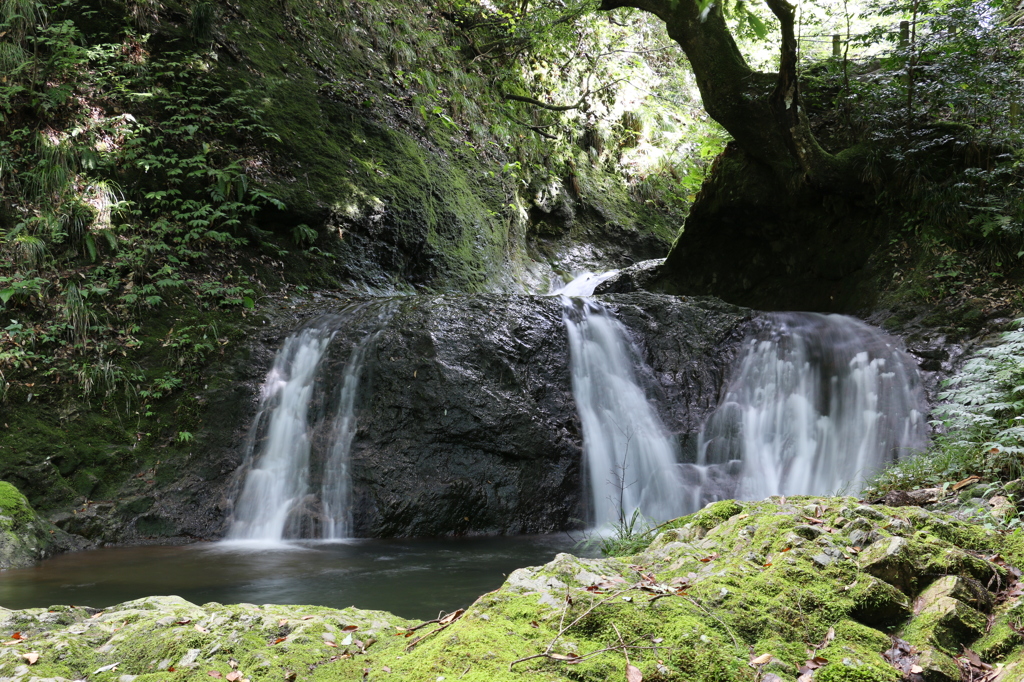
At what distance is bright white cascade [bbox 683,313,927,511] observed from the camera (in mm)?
6641

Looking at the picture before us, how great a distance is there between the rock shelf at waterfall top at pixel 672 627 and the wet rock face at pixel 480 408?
153 inches

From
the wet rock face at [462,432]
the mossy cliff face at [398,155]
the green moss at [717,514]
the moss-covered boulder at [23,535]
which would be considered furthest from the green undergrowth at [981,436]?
the mossy cliff face at [398,155]

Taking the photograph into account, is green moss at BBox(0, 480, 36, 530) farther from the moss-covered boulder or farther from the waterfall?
the waterfall

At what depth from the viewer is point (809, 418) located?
7203 mm

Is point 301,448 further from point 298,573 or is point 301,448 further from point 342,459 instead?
point 298,573

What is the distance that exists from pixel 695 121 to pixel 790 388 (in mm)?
13411

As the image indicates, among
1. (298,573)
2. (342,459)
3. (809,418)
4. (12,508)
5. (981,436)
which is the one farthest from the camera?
(809,418)

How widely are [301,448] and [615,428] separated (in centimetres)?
350

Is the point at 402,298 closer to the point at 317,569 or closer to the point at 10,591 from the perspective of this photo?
the point at 317,569

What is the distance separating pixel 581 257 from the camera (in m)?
15.1

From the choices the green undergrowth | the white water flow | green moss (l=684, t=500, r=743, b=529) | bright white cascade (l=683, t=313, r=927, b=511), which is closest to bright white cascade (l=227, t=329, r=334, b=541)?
the white water flow

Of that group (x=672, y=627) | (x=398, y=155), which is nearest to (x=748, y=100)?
(x=398, y=155)

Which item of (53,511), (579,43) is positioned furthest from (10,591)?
(579,43)

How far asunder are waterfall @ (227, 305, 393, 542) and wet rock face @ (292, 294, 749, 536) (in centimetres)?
15
